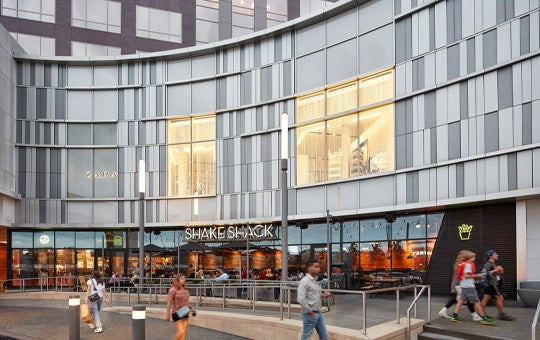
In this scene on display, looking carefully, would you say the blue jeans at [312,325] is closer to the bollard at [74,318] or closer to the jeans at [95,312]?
the bollard at [74,318]

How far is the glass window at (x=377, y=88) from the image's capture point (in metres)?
24.8

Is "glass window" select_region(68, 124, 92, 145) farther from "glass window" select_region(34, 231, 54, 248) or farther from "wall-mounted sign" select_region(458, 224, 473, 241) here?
"wall-mounted sign" select_region(458, 224, 473, 241)

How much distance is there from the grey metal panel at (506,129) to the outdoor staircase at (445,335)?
371 inches

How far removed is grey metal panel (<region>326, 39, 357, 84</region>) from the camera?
26344mm

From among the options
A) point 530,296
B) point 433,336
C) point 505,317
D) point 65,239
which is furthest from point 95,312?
point 65,239

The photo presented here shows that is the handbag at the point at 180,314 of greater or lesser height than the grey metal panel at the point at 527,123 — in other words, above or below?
below

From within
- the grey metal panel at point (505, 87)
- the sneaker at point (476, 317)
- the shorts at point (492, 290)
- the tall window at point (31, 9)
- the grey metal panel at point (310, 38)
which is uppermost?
the tall window at point (31, 9)

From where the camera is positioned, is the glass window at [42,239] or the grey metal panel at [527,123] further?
the glass window at [42,239]

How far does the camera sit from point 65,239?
3547 centimetres

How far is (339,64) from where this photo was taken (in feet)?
88.0

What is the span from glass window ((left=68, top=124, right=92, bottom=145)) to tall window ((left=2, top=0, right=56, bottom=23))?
1467 cm

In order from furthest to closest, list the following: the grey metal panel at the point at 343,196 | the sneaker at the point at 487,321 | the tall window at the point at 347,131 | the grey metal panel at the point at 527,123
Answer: the grey metal panel at the point at 343,196, the tall window at the point at 347,131, the grey metal panel at the point at 527,123, the sneaker at the point at 487,321

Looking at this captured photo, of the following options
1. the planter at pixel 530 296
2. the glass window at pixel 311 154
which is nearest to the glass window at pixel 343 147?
the glass window at pixel 311 154

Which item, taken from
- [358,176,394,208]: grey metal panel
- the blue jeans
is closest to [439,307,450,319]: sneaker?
the blue jeans
